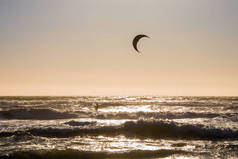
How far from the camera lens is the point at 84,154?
8.23 meters

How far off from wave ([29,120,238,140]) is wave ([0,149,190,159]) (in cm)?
324

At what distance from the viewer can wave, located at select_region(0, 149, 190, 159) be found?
7891 mm

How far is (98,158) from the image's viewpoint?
26.1 feet

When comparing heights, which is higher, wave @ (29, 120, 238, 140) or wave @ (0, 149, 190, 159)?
wave @ (29, 120, 238, 140)

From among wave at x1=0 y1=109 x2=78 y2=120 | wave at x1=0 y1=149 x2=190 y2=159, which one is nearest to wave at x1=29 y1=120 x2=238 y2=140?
wave at x1=0 y1=149 x2=190 y2=159

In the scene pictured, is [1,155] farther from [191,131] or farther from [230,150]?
[191,131]

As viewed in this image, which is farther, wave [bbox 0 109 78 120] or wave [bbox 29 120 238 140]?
wave [bbox 0 109 78 120]

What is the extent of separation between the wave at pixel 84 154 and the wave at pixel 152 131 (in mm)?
3238

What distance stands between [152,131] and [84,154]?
5.59 metres

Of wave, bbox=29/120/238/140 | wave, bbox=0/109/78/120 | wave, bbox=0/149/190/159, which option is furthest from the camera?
wave, bbox=0/109/78/120

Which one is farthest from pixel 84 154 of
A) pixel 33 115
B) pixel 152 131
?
pixel 33 115

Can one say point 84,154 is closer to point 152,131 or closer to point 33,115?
point 152,131

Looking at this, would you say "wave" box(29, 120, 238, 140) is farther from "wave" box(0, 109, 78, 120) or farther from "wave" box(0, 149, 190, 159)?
"wave" box(0, 109, 78, 120)

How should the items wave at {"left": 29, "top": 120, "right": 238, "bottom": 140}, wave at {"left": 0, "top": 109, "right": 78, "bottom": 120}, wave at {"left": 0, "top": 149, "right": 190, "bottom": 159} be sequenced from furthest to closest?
wave at {"left": 0, "top": 109, "right": 78, "bottom": 120}
wave at {"left": 29, "top": 120, "right": 238, "bottom": 140}
wave at {"left": 0, "top": 149, "right": 190, "bottom": 159}
